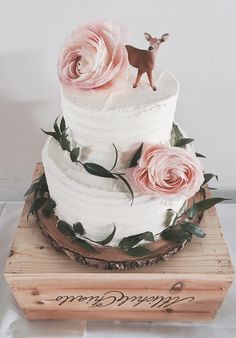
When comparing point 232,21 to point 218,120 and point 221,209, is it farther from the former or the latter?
point 221,209

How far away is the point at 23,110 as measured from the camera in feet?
3.69

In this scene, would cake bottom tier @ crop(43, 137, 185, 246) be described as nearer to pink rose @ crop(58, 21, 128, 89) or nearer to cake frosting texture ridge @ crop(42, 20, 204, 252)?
cake frosting texture ridge @ crop(42, 20, 204, 252)

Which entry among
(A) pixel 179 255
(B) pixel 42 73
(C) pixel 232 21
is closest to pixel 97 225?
(A) pixel 179 255

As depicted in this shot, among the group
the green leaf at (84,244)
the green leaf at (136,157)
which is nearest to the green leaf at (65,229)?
the green leaf at (84,244)

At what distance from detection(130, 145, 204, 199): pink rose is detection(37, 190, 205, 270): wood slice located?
0.18m

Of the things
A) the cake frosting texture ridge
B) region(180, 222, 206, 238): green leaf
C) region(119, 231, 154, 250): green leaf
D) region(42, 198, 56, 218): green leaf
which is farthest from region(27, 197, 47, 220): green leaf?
region(180, 222, 206, 238): green leaf

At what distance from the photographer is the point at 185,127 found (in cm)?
117

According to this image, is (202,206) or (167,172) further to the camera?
(202,206)

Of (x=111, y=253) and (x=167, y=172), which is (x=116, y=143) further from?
(x=111, y=253)

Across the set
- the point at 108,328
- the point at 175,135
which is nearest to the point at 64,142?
the point at 175,135

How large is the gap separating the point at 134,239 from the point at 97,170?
0.60 ft

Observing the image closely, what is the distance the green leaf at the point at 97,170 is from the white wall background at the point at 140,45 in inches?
17.1

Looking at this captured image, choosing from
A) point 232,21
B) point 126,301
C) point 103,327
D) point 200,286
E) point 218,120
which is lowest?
point 103,327

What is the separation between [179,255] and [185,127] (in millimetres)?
474
